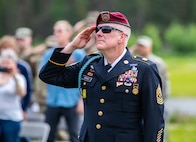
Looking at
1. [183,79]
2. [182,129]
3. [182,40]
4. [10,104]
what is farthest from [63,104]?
[182,40]

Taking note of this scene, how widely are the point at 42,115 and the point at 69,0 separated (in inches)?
2121

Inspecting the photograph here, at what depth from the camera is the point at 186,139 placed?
13.0 metres

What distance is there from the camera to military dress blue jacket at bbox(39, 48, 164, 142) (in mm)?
5801

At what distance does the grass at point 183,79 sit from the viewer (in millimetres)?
23433

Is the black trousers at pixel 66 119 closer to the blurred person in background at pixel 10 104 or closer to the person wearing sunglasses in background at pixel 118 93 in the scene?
the blurred person in background at pixel 10 104

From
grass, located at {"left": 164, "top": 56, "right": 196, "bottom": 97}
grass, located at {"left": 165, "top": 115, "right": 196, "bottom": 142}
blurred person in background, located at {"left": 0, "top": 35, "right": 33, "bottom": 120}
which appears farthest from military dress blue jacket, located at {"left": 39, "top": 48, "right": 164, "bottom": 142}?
grass, located at {"left": 164, "top": 56, "right": 196, "bottom": 97}

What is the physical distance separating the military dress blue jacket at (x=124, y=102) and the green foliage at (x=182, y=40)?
42.5m

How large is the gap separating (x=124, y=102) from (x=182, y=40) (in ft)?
142

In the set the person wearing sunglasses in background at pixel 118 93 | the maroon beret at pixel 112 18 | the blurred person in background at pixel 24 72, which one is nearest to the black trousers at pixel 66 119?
the blurred person in background at pixel 24 72

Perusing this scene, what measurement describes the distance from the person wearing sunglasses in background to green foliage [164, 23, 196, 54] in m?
42.5

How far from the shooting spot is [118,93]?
583 centimetres

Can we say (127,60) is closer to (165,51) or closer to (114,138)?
(114,138)

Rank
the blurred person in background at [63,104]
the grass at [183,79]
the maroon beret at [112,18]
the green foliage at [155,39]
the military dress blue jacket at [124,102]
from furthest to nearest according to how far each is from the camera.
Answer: the green foliage at [155,39] < the grass at [183,79] < the blurred person in background at [63,104] < the maroon beret at [112,18] < the military dress blue jacket at [124,102]

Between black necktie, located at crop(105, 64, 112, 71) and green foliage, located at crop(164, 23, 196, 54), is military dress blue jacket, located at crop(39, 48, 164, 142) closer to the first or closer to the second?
black necktie, located at crop(105, 64, 112, 71)
